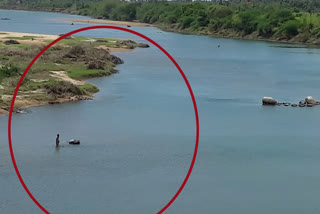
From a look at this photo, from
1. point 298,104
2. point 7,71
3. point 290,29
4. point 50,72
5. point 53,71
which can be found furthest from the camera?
point 290,29

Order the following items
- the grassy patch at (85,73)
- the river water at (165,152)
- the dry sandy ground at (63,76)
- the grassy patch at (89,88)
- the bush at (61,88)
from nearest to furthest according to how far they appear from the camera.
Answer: the river water at (165,152) → the bush at (61,88) → the grassy patch at (89,88) → the dry sandy ground at (63,76) → the grassy patch at (85,73)

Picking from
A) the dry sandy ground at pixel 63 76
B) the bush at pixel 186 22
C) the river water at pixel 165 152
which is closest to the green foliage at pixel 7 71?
the dry sandy ground at pixel 63 76

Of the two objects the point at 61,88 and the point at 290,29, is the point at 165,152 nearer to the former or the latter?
the point at 61,88

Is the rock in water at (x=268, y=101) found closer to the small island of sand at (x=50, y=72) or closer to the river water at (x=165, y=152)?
the river water at (x=165, y=152)

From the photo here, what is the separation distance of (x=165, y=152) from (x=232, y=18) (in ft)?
204

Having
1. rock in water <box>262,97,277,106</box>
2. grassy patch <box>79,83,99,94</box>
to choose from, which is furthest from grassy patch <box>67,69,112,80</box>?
rock in water <box>262,97,277,106</box>

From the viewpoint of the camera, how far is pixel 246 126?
2431cm

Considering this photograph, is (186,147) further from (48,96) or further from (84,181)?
(48,96)

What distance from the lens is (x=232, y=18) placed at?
79.9 meters

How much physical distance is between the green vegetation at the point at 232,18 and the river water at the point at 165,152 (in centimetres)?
2320

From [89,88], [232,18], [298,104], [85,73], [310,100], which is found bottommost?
[85,73]

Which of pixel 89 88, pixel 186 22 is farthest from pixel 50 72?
pixel 186 22

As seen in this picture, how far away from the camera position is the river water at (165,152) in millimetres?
15586

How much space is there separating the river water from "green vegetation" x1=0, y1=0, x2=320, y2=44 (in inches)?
913
